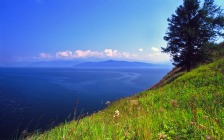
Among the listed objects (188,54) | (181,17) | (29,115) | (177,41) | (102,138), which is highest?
(181,17)

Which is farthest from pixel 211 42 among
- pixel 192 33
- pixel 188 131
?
pixel 188 131

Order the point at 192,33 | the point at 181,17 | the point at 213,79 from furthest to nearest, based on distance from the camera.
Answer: the point at 181,17, the point at 192,33, the point at 213,79

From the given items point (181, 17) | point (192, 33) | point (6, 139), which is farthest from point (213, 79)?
point (6, 139)

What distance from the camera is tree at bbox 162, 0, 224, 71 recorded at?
2508 centimetres

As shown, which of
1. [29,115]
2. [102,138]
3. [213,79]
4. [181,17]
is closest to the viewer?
[102,138]

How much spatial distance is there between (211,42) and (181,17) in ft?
16.5

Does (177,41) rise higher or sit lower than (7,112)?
higher

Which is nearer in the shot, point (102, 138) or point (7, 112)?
point (102, 138)

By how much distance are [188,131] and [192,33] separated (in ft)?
75.5

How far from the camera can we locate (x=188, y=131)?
3.62 m

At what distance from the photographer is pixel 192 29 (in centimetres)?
2473

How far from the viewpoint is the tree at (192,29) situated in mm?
25078

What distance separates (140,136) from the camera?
370cm

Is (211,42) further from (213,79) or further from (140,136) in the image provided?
(140,136)
